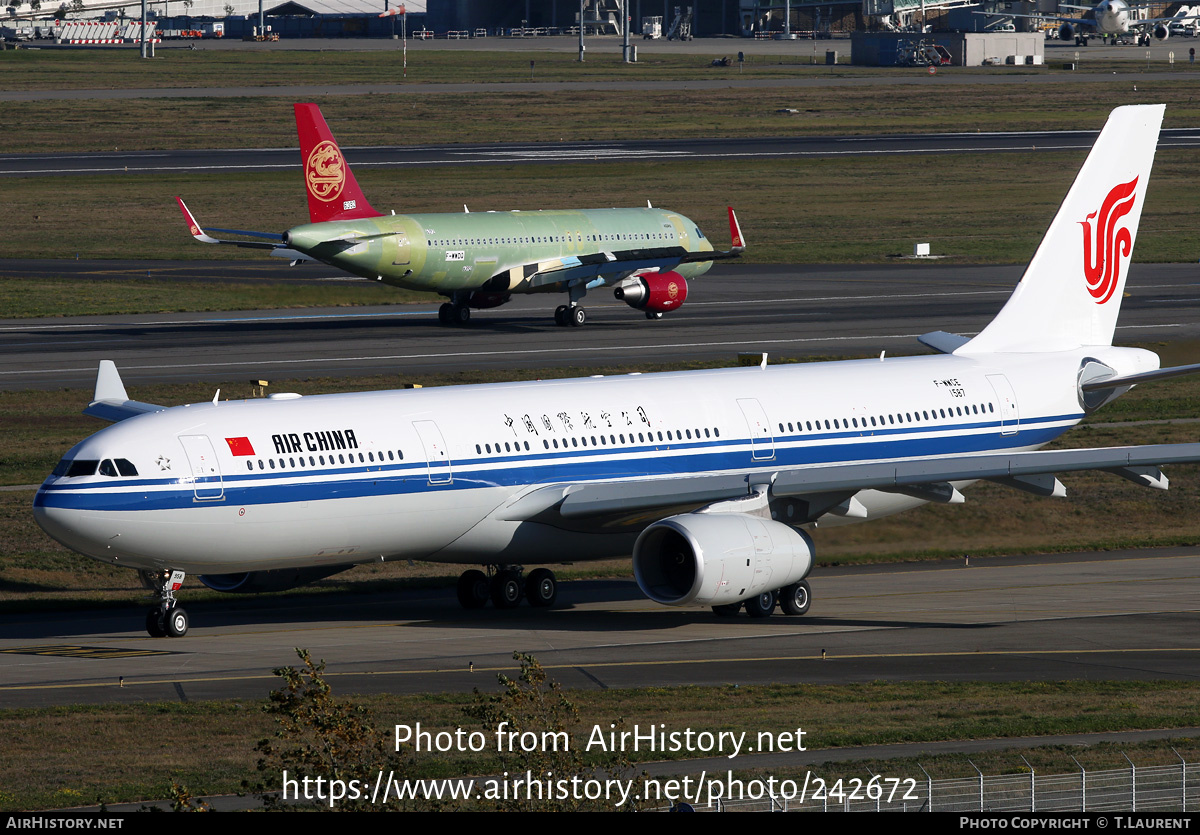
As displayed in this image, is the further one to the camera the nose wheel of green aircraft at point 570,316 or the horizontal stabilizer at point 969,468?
the nose wheel of green aircraft at point 570,316

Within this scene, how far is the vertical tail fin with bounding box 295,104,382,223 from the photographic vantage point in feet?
245

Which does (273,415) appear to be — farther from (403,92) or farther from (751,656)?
(403,92)

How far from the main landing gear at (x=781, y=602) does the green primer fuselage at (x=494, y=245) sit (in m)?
40.7

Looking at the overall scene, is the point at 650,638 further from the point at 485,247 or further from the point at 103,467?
the point at 485,247

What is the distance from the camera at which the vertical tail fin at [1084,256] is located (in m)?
44.5

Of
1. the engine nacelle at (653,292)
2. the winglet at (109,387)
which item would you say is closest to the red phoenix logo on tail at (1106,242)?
the winglet at (109,387)

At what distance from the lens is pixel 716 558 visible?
33.9 m

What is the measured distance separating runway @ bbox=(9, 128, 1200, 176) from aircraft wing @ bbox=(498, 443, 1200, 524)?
102 m

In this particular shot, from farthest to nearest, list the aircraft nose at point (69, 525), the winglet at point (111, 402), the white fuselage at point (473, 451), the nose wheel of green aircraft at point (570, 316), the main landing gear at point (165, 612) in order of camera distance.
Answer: the nose wheel of green aircraft at point (570, 316)
the winglet at point (111, 402)
the main landing gear at point (165, 612)
the white fuselage at point (473, 451)
the aircraft nose at point (69, 525)

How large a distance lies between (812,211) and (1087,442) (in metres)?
66.6

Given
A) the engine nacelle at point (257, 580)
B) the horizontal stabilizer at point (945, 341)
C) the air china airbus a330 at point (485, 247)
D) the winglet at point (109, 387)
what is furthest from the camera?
the air china airbus a330 at point (485, 247)

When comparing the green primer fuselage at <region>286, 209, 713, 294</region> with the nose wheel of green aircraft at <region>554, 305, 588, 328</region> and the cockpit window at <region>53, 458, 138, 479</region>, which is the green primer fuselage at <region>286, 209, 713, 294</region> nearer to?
the nose wheel of green aircraft at <region>554, 305, 588, 328</region>

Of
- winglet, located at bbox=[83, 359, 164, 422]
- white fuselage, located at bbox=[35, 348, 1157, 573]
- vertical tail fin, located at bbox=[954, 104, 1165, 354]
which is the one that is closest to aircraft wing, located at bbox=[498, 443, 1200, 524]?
white fuselage, located at bbox=[35, 348, 1157, 573]

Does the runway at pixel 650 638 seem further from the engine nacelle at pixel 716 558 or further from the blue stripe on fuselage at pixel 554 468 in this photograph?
the blue stripe on fuselage at pixel 554 468
